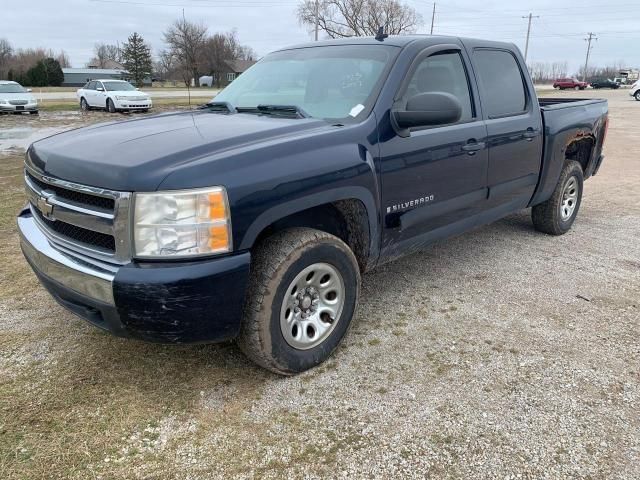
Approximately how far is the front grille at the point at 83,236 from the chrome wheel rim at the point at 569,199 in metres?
4.53

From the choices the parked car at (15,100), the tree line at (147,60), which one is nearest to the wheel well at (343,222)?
the parked car at (15,100)

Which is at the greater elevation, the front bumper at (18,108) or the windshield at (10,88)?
the windshield at (10,88)

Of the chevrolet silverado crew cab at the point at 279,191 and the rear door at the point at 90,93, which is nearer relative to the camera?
the chevrolet silverado crew cab at the point at 279,191

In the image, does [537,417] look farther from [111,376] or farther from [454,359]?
[111,376]

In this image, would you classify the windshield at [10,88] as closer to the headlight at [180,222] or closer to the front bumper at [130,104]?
the front bumper at [130,104]

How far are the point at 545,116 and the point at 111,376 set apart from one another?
13.4 feet

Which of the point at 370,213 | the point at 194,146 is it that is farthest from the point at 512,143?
the point at 194,146

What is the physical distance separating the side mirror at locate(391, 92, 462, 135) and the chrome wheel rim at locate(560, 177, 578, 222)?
280 cm

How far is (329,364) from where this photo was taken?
120 inches

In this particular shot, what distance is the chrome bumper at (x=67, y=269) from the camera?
2.40 metres

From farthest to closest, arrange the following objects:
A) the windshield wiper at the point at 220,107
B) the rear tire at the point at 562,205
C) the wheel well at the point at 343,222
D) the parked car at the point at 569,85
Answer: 1. the parked car at the point at 569,85
2. the rear tire at the point at 562,205
3. the windshield wiper at the point at 220,107
4. the wheel well at the point at 343,222

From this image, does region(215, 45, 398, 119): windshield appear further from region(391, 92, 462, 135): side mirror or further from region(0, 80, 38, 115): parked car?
region(0, 80, 38, 115): parked car

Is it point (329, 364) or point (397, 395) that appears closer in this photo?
point (397, 395)

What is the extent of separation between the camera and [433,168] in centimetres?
348
